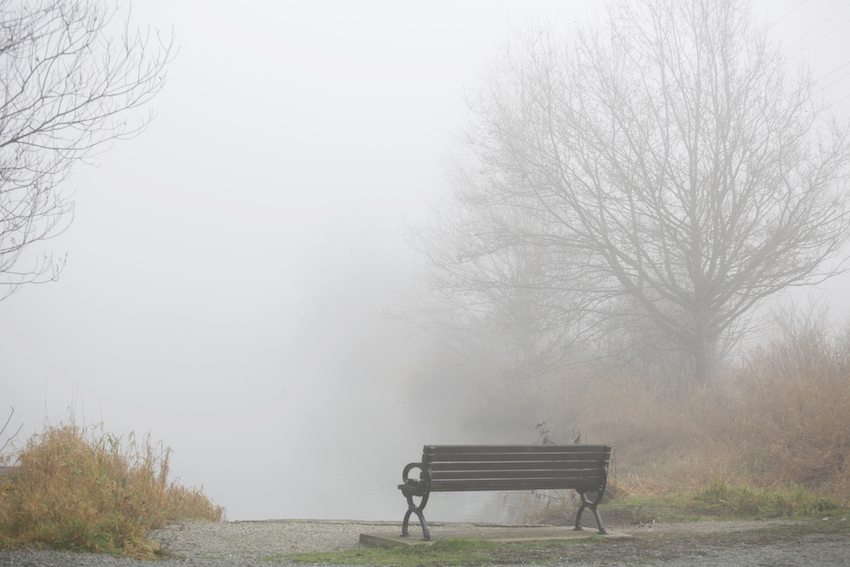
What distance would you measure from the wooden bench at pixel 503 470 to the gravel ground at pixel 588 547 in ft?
2.11

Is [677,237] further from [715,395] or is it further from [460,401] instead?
[460,401]

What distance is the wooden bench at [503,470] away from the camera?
5574 millimetres

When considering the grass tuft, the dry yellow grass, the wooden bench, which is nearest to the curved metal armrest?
the wooden bench

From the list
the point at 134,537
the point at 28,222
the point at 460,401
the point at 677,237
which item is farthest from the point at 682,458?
the point at 460,401

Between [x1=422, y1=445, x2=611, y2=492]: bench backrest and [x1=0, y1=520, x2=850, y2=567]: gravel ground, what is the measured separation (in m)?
0.66

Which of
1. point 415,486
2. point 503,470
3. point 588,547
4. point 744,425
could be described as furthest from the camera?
point 744,425

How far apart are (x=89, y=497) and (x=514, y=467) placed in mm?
3671

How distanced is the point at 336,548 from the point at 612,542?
7.88 feet

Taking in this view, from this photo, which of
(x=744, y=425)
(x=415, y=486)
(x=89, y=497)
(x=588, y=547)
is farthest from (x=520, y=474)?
(x=744, y=425)

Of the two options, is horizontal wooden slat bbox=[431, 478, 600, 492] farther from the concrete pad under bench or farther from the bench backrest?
the concrete pad under bench

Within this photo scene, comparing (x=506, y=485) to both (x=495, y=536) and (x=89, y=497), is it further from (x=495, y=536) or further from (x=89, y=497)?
(x=89, y=497)

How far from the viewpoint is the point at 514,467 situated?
583cm

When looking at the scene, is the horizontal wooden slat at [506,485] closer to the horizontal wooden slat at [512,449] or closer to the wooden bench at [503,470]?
the wooden bench at [503,470]

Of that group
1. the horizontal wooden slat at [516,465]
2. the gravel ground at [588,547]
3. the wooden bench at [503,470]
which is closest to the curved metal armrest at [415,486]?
the wooden bench at [503,470]
